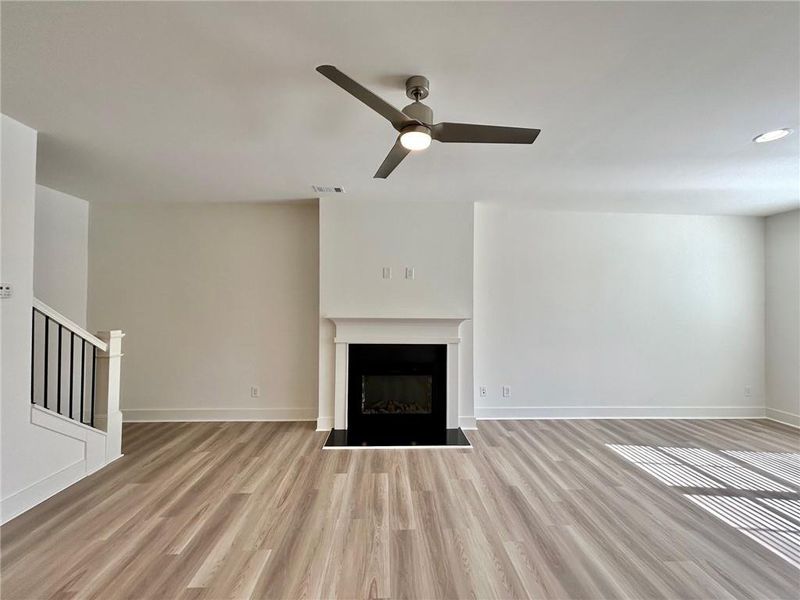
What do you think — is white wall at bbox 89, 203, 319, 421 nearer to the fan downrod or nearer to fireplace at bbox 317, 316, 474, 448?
fireplace at bbox 317, 316, 474, 448

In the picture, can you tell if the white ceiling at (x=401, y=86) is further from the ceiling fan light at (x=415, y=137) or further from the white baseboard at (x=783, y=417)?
the white baseboard at (x=783, y=417)

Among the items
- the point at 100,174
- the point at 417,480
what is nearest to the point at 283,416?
the point at 417,480

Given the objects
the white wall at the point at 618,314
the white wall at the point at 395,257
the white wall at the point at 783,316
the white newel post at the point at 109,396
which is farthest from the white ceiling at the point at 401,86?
the white newel post at the point at 109,396

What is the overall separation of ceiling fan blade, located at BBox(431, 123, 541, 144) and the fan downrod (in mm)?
176

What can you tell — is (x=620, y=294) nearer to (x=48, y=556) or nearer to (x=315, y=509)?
(x=315, y=509)

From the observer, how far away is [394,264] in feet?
12.5

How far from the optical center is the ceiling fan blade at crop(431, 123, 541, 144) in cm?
163

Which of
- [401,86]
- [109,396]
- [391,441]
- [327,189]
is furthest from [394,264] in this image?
→ [109,396]

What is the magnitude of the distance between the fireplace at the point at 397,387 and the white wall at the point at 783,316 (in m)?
4.15

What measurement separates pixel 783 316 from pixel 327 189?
18.4 ft

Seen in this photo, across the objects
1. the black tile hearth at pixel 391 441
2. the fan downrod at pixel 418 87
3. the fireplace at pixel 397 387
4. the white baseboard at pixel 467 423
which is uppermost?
the fan downrod at pixel 418 87

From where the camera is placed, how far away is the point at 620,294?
13.8 feet

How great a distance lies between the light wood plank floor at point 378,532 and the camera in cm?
161

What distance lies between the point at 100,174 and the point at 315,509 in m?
3.42
